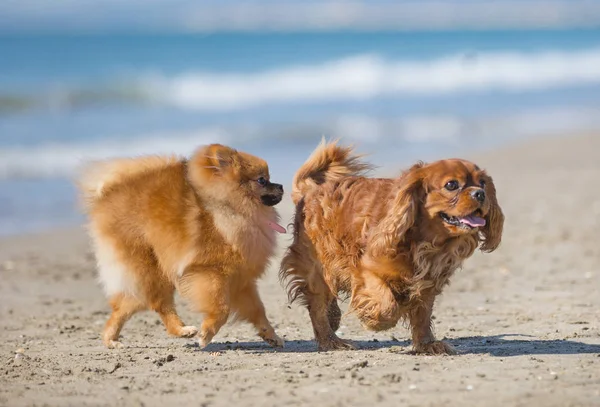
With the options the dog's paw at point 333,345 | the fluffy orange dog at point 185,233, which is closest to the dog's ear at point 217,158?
the fluffy orange dog at point 185,233

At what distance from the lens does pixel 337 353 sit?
615 centimetres

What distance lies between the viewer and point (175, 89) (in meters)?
28.7

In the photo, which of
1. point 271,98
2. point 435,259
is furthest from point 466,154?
point 271,98

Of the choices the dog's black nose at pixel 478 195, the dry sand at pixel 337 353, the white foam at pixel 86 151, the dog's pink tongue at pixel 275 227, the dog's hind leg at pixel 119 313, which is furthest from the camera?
the white foam at pixel 86 151

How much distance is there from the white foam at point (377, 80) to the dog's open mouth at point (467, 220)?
1957 centimetres

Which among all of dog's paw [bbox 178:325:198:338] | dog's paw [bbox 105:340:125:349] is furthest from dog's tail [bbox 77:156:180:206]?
dog's paw [bbox 178:325:198:338]

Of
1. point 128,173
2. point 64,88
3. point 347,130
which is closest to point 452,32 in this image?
point 64,88

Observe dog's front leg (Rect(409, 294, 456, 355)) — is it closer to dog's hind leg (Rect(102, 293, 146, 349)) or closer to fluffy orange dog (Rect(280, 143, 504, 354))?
fluffy orange dog (Rect(280, 143, 504, 354))

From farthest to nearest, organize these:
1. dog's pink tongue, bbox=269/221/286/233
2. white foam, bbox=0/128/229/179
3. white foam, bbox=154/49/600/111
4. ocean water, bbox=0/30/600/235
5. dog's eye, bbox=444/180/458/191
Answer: white foam, bbox=154/49/600/111 < ocean water, bbox=0/30/600/235 < white foam, bbox=0/128/229/179 < dog's pink tongue, bbox=269/221/286/233 < dog's eye, bbox=444/180/458/191

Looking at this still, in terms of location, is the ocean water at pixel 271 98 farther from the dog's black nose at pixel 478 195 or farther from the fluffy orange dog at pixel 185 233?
the dog's black nose at pixel 478 195

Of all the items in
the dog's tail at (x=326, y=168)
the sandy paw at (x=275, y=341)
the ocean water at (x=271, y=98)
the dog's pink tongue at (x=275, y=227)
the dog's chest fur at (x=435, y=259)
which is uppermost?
the ocean water at (x=271, y=98)

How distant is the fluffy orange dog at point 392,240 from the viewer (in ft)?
18.5

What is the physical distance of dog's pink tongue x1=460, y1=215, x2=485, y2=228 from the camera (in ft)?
18.2

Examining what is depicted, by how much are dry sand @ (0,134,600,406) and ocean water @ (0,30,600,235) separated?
5.97ft
